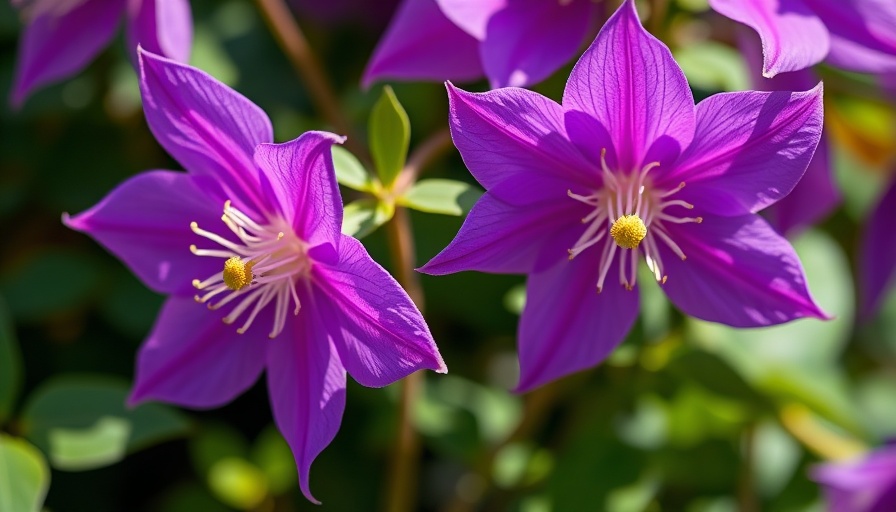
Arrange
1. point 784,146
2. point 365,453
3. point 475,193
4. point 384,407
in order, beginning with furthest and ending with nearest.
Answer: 1. point 365,453
2. point 384,407
3. point 475,193
4. point 784,146

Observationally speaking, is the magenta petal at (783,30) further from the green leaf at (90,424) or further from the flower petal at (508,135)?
the green leaf at (90,424)

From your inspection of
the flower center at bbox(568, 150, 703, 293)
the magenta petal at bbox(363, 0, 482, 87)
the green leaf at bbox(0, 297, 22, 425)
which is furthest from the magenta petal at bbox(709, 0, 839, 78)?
the green leaf at bbox(0, 297, 22, 425)

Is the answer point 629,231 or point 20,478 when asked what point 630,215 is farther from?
point 20,478

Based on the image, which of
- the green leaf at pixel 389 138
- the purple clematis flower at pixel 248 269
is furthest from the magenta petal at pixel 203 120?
the green leaf at pixel 389 138

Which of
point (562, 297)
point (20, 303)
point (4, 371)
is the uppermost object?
point (562, 297)

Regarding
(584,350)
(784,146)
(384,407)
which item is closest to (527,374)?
(584,350)

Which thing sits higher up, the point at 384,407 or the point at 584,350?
the point at 584,350

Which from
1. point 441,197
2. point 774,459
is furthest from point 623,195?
Result: point 774,459

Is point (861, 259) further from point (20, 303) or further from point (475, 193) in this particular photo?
point (20, 303)
